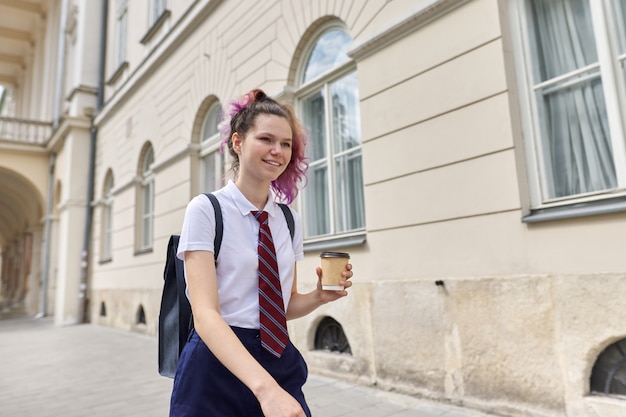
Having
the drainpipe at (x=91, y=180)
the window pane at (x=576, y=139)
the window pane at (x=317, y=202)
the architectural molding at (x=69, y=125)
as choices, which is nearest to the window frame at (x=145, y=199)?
the drainpipe at (x=91, y=180)

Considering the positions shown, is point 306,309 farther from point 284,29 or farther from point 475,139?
point 284,29

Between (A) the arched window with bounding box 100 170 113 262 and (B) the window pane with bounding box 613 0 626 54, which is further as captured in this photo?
(A) the arched window with bounding box 100 170 113 262

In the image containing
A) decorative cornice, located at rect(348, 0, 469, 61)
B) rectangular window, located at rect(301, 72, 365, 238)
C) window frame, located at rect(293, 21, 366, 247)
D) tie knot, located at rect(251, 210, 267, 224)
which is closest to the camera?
tie knot, located at rect(251, 210, 267, 224)

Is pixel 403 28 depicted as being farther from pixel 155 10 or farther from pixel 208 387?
pixel 155 10

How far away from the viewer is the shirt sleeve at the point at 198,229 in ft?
4.08

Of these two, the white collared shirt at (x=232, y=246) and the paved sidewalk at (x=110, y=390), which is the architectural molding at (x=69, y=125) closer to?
the paved sidewalk at (x=110, y=390)

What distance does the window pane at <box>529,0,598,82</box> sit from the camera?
336 centimetres

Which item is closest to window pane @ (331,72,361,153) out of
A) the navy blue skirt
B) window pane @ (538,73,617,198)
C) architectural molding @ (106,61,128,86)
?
window pane @ (538,73,617,198)

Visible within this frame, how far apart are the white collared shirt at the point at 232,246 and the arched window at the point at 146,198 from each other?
945 cm

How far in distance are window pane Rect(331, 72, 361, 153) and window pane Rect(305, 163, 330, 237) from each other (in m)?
0.43

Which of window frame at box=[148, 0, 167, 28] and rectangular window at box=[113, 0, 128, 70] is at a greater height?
rectangular window at box=[113, 0, 128, 70]

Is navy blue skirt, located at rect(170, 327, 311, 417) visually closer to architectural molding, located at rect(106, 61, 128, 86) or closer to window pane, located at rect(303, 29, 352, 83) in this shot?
window pane, located at rect(303, 29, 352, 83)

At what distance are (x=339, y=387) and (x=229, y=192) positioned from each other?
3.51 metres

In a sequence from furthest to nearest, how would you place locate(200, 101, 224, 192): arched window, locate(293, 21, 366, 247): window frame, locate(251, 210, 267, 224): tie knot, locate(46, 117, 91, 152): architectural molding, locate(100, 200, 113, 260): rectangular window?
locate(46, 117, 91, 152): architectural molding, locate(100, 200, 113, 260): rectangular window, locate(200, 101, 224, 192): arched window, locate(293, 21, 366, 247): window frame, locate(251, 210, 267, 224): tie knot
